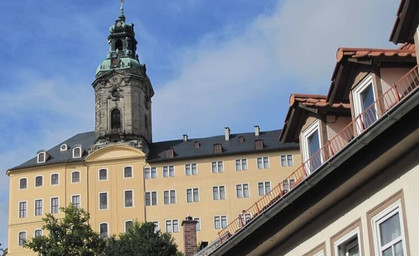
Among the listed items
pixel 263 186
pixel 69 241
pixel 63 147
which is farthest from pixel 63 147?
pixel 69 241

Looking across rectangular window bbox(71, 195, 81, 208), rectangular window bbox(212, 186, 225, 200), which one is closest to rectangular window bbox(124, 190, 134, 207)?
rectangular window bbox(71, 195, 81, 208)

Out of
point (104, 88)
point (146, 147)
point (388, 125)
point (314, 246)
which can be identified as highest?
point (104, 88)

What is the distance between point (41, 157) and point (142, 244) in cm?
3697

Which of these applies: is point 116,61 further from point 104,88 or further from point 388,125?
point 388,125

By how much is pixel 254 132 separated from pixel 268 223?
96.9m

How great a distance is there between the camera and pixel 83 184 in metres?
109

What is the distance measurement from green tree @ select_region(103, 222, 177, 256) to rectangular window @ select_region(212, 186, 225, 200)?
2268cm

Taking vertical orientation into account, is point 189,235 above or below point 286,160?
below

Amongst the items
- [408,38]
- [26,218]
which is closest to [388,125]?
[408,38]

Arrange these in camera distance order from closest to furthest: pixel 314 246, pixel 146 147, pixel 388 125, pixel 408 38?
pixel 388 125 < pixel 408 38 < pixel 314 246 < pixel 146 147

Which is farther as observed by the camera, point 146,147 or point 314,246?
point 146,147

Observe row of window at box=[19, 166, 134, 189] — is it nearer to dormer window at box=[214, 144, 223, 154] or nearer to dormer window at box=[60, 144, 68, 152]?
dormer window at box=[60, 144, 68, 152]

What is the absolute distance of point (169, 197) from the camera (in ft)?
352

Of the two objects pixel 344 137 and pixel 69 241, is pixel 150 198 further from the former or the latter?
pixel 344 137
